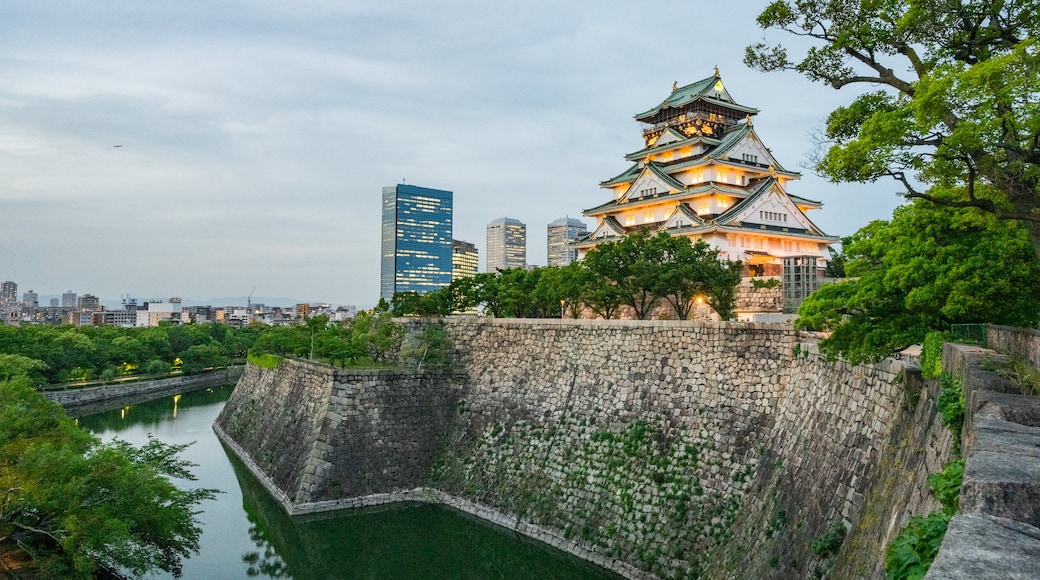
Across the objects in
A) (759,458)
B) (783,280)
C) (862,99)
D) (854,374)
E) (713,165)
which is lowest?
(759,458)

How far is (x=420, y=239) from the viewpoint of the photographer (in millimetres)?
160250

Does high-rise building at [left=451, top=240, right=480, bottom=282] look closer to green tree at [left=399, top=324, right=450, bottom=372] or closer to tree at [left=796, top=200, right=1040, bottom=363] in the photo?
green tree at [left=399, top=324, right=450, bottom=372]

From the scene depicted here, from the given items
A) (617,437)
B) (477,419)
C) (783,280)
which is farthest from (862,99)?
(477,419)

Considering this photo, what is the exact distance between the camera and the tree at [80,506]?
13469mm

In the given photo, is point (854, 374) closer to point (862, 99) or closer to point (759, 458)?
point (759, 458)

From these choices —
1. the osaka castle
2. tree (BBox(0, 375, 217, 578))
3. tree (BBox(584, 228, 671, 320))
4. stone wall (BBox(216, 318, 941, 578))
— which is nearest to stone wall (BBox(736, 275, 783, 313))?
tree (BBox(584, 228, 671, 320))

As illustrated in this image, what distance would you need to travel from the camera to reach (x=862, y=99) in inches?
444

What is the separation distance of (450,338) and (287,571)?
470 inches

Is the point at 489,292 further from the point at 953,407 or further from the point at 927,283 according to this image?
the point at 953,407

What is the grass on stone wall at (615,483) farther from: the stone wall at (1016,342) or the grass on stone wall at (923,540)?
the grass on stone wall at (923,540)

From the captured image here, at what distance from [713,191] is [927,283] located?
79.1 ft

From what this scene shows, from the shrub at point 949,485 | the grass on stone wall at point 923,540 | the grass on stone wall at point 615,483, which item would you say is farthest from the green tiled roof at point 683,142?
the grass on stone wall at point 923,540

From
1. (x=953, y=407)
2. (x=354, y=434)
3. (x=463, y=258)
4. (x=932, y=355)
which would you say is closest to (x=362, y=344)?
(x=354, y=434)

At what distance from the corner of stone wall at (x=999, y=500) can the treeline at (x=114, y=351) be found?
47507mm
